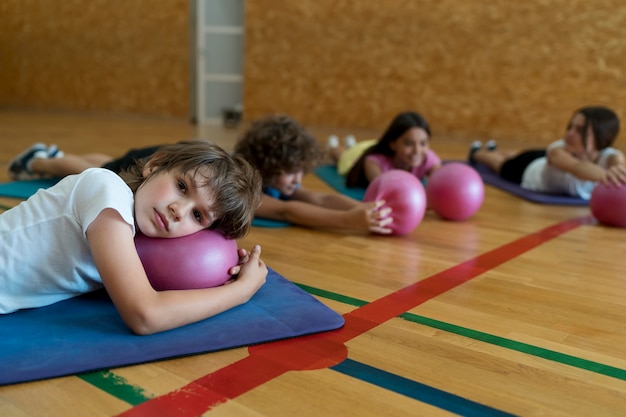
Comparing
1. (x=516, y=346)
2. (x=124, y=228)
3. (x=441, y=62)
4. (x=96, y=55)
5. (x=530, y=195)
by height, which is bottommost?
(x=516, y=346)

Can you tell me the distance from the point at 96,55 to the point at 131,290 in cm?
923

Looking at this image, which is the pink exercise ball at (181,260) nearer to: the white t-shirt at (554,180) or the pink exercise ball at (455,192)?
the pink exercise ball at (455,192)

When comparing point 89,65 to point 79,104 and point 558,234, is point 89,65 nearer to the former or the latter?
point 79,104

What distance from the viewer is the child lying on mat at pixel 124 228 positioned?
1.49 metres

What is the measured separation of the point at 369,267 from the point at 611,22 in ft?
17.3

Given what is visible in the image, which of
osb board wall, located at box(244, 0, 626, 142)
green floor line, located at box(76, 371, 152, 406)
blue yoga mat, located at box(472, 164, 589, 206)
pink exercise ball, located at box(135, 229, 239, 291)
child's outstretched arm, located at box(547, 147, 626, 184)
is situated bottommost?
green floor line, located at box(76, 371, 152, 406)

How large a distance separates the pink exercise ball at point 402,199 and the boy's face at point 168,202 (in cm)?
136

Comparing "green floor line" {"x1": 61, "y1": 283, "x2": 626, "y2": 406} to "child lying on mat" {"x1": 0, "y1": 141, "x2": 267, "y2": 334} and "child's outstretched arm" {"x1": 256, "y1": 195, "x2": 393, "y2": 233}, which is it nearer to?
"child lying on mat" {"x1": 0, "y1": 141, "x2": 267, "y2": 334}

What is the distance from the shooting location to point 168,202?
5.26ft

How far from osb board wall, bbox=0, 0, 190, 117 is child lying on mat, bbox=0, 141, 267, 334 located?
7.77 metres

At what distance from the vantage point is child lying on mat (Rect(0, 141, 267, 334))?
4.90 ft

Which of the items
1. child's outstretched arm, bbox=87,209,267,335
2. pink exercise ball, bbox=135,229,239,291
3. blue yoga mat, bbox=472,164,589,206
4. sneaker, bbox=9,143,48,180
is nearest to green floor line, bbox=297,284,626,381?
pink exercise ball, bbox=135,229,239,291

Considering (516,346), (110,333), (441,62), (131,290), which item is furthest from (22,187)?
(441,62)

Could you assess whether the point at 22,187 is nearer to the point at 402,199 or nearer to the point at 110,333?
the point at 402,199
